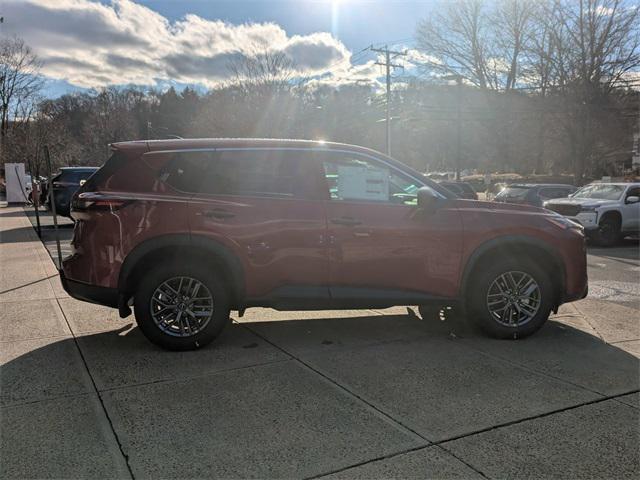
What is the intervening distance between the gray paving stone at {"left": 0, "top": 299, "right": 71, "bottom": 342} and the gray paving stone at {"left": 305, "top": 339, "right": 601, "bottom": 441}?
9.13ft

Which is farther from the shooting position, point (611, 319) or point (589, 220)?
point (589, 220)

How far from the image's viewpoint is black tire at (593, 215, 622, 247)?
43.7 ft

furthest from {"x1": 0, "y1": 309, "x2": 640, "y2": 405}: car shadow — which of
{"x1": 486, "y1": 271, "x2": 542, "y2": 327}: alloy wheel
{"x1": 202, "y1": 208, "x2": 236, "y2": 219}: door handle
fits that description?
{"x1": 202, "y1": 208, "x2": 236, "y2": 219}: door handle

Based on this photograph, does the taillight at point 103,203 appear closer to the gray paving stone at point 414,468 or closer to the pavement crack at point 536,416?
the gray paving stone at point 414,468

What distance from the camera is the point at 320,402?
3582 millimetres

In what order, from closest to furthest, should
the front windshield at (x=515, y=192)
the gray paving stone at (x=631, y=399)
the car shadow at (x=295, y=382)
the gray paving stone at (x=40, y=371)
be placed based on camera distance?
1. the car shadow at (x=295, y=382)
2. the gray paving stone at (x=631, y=399)
3. the gray paving stone at (x=40, y=371)
4. the front windshield at (x=515, y=192)

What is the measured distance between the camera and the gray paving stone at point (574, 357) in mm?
4027

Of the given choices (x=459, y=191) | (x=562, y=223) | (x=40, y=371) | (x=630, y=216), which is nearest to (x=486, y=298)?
(x=562, y=223)

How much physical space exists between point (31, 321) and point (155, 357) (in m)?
2.02

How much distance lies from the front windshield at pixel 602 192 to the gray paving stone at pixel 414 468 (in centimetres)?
1320

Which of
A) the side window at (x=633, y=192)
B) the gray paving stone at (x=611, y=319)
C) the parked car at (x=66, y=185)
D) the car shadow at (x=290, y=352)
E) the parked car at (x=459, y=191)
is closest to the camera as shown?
the car shadow at (x=290, y=352)

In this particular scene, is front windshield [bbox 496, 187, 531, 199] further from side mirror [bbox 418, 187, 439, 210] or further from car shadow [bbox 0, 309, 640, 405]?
side mirror [bbox 418, 187, 439, 210]

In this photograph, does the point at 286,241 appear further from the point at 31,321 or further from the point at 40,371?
the point at 31,321

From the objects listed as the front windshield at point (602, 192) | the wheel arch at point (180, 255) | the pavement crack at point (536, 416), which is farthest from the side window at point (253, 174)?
the front windshield at point (602, 192)
